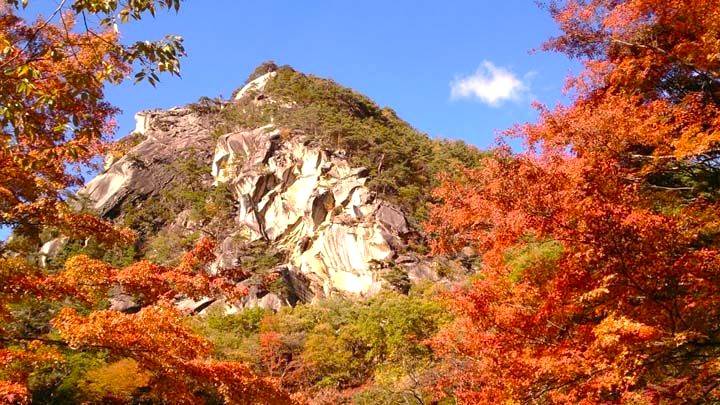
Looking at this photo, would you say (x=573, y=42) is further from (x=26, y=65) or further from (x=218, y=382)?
(x=26, y=65)

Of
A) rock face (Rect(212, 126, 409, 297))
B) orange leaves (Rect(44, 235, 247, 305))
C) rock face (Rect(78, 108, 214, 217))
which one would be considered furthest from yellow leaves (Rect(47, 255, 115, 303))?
rock face (Rect(78, 108, 214, 217))

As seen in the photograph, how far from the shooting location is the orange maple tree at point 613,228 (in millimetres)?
5664

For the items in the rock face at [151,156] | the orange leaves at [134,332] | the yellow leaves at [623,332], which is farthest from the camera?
the rock face at [151,156]

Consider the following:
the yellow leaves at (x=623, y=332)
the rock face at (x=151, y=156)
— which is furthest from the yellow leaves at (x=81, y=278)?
the rock face at (x=151, y=156)

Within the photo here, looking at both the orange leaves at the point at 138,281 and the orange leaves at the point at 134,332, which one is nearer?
the orange leaves at the point at 134,332

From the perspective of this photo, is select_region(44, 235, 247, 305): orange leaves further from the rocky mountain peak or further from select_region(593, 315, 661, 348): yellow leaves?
the rocky mountain peak

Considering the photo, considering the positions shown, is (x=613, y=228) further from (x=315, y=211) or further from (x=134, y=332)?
(x=315, y=211)

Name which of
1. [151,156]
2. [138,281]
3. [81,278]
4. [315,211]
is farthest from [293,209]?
[81,278]

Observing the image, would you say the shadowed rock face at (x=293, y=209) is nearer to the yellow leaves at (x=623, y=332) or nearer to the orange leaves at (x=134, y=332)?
the orange leaves at (x=134, y=332)

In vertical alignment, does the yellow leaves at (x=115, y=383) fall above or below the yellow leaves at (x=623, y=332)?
above

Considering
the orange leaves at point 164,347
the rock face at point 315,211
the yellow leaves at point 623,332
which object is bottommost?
the yellow leaves at point 623,332

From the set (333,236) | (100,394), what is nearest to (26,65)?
(100,394)

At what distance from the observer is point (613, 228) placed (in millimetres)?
5520

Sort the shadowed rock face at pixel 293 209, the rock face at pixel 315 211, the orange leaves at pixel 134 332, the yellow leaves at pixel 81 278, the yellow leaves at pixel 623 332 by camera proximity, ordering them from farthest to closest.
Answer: the rock face at pixel 315 211
the shadowed rock face at pixel 293 209
the yellow leaves at pixel 81 278
the orange leaves at pixel 134 332
the yellow leaves at pixel 623 332
